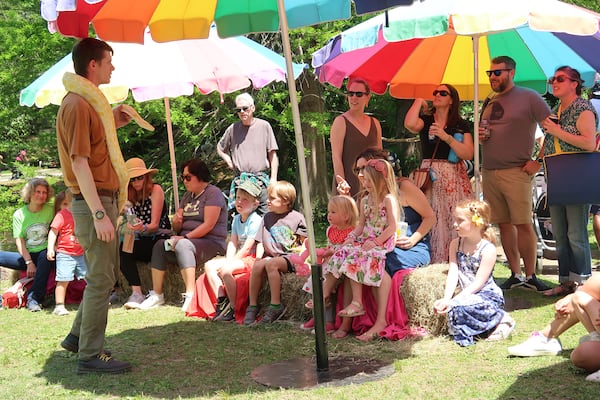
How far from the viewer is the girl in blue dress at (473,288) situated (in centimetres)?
517

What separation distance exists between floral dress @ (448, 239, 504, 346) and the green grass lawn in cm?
11

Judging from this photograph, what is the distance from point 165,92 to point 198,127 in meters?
4.45

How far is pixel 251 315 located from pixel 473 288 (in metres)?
1.91

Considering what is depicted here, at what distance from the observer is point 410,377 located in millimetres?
4406

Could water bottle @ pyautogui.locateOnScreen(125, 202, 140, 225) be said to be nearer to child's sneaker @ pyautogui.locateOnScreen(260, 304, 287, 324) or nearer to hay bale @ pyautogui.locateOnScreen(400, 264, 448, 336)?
child's sneaker @ pyautogui.locateOnScreen(260, 304, 287, 324)

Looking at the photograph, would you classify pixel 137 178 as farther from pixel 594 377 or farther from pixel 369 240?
pixel 594 377

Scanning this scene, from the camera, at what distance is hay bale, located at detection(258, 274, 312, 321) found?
20.1 feet

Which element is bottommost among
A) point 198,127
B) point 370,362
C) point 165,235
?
point 370,362

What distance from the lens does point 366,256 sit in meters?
5.48

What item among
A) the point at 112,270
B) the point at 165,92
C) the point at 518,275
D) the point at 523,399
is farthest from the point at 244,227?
the point at 523,399

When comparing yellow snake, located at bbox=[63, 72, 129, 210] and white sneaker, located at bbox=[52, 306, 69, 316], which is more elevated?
yellow snake, located at bbox=[63, 72, 129, 210]

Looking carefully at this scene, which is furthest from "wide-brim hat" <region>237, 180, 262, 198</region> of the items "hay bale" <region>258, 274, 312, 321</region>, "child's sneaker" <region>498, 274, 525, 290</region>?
"child's sneaker" <region>498, 274, 525, 290</region>

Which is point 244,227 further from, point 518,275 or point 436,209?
point 518,275

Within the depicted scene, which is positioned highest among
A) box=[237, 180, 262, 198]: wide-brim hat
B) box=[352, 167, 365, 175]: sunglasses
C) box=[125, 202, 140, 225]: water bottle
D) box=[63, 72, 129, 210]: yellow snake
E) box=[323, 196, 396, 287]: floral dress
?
box=[63, 72, 129, 210]: yellow snake
